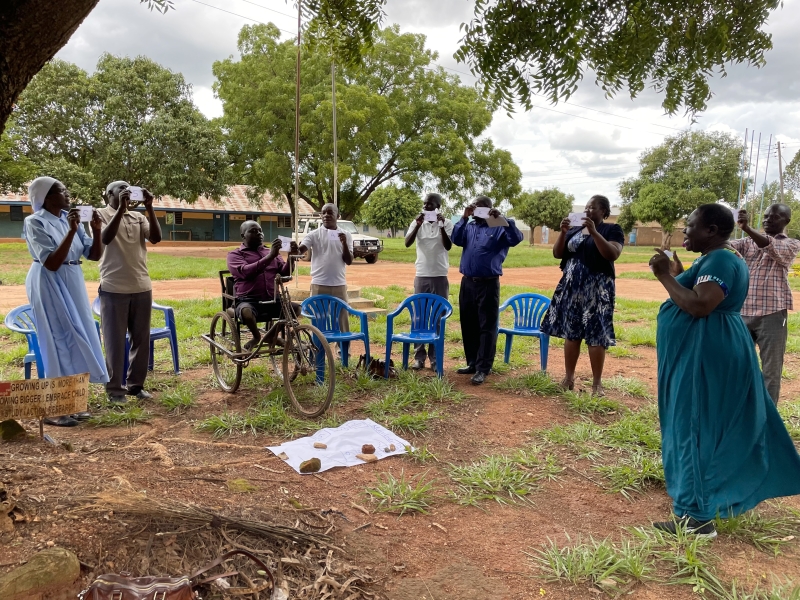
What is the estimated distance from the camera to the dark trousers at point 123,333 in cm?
480

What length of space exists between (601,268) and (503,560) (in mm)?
2950

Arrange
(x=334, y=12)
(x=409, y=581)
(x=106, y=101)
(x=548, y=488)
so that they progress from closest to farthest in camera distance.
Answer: (x=409, y=581) → (x=334, y=12) → (x=548, y=488) → (x=106, y=101)

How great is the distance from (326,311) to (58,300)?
7.75 ft

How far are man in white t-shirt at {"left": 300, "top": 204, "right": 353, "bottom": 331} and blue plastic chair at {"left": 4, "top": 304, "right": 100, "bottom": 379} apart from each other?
2.11 metres

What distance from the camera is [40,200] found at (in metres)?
4.25

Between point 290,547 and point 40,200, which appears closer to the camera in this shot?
point 290,547

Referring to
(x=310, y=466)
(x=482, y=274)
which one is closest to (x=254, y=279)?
(x=310, y=466)

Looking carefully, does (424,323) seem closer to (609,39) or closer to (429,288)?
(429,288)

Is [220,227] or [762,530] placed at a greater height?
[220,227]

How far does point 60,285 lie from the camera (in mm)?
4352

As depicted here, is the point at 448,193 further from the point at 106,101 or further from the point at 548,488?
the point at 548,488

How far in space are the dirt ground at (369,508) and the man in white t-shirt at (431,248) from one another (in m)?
1.84

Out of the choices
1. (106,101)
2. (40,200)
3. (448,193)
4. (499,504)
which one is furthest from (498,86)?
(106,101)

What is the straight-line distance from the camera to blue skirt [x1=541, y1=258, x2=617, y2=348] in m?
4.95
